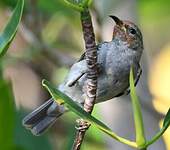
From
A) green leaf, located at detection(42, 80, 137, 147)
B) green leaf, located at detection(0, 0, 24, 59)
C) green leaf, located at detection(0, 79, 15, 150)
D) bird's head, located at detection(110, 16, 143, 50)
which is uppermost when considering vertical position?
green leaf, located at detection(0, 0, 24, 59)

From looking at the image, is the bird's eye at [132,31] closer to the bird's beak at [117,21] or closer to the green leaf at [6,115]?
the bird's beak at [117,21]

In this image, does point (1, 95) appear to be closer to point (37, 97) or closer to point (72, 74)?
point (72, 74)

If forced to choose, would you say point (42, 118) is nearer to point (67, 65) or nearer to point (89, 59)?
point (67, 65)

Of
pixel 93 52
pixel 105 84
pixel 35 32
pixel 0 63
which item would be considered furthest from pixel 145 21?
pixel 93 52

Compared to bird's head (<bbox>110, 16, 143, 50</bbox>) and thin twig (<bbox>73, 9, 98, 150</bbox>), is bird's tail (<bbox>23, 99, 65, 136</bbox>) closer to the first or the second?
bird's head (<bbox>110, 16, 143, 50</bbox>)

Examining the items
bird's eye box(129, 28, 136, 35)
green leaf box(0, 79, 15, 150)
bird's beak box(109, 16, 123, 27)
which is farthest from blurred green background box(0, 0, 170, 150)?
bird's eye box(129, 28, 136, 35)

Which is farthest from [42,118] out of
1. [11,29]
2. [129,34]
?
[11,29]

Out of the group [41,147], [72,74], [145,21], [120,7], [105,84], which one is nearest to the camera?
[105,84]
